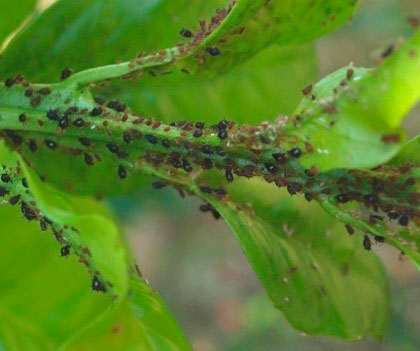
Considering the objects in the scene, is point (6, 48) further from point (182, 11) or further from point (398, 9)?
point (398, 9)

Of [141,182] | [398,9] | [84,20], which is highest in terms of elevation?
[398,9]

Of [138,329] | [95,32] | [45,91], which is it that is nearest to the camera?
[138,329]

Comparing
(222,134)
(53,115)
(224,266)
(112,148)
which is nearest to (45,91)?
(53,115)

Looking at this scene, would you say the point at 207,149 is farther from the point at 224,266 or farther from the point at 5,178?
the point at 224,266

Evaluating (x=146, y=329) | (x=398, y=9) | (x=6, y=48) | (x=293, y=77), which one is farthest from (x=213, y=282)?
(x=146, y=329)

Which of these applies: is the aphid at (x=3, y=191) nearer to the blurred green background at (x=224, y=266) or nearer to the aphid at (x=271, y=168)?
the aphid at (x=271, y=168)

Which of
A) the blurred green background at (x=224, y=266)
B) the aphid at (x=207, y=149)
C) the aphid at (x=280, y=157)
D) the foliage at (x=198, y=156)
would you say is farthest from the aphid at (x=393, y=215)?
the blurred green background at (x=224, y=266)

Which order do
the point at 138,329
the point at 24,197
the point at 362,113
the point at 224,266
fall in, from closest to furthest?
the point at 362,113, the point at 138,329, the point at 24,197, the point at 224,266

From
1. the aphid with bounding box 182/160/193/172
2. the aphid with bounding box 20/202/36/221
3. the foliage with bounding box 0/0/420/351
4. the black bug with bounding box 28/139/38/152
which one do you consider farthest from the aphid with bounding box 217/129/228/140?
the black bug with bounding box 28/139/38/152
